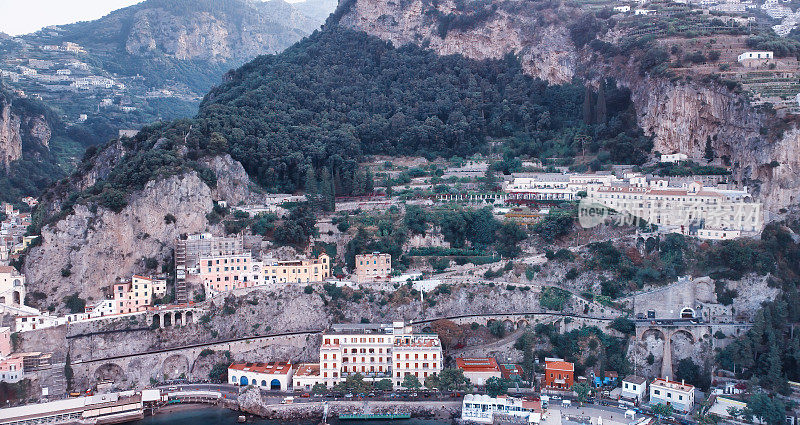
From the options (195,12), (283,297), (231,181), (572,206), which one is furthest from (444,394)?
(195,12)


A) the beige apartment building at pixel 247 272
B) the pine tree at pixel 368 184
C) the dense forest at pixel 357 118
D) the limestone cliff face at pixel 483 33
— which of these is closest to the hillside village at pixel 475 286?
the beige apartment building at pixel 247 272

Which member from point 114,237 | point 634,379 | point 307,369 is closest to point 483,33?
point 114,237

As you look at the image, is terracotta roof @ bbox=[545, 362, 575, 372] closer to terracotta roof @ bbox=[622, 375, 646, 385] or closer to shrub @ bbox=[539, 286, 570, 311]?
terracotta roof @ bbox=[622, 375, 646, 385]

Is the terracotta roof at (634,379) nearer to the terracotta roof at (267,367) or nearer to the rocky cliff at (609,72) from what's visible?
the rocky cliff at (609,72)

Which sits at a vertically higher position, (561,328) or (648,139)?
(648,139)

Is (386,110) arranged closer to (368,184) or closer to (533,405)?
(368,184)

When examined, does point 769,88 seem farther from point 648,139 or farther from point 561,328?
point 561,328

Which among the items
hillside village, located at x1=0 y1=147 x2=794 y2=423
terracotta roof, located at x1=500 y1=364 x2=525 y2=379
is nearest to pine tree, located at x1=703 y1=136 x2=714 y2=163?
hillside village, located at x1=0 y1=147 x2=794 y2=423

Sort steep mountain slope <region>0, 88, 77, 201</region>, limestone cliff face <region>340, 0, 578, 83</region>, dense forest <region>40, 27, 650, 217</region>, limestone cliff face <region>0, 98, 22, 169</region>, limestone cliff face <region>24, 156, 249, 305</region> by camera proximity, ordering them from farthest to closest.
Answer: limestone cliff face <region>0, 98, 22, 169</region>
steep mountain slope <region>0, 88, 77, 201</region>
limestone cliff face <region>340, 0, 578, 83</region>
dense forest <region>40, 27, 650, 217</region>
limestone cliff face <region>24, 156, 249, 305</region>
